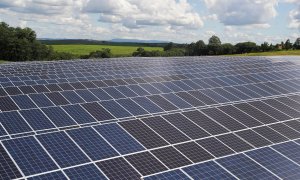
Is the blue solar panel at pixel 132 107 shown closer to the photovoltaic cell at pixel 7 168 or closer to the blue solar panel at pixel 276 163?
the blue solar panel at pixel 276 163

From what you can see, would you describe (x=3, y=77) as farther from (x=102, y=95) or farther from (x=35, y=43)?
(x=35, y=43)

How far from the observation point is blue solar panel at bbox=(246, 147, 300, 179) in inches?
806

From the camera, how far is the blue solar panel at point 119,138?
21344mm

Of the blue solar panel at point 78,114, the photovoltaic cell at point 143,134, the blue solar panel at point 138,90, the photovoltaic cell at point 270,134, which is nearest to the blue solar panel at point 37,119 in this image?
the blue solar panel at point 78,114

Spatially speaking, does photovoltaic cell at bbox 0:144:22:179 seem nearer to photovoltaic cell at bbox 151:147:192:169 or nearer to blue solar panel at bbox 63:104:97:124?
blue solar panel at bbox 63:104:97:124

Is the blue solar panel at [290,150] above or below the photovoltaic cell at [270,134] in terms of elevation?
below

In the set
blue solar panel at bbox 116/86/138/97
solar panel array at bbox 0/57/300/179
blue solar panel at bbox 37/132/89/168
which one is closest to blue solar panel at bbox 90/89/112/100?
solar panel array at bbox 0/57/300/179

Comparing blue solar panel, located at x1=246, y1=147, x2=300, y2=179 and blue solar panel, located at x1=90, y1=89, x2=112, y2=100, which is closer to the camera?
blue solar panel, located at x1=246, y1=147, x2=300, y2=179

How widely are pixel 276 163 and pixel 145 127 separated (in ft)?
26.7

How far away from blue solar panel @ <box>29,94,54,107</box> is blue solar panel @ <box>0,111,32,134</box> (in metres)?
2.59

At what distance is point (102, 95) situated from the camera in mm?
31266

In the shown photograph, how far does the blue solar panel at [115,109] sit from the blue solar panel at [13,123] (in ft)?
20.1

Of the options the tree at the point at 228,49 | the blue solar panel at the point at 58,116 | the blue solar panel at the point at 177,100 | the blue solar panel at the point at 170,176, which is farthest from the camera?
the tree at the point at 228,49

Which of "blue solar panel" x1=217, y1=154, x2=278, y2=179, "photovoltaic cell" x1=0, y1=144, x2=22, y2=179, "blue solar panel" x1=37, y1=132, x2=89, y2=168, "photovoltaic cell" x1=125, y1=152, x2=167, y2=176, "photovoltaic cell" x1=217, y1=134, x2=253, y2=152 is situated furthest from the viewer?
"photovoltaic cell" x1=217, y1=134, x2=253, y2=152
